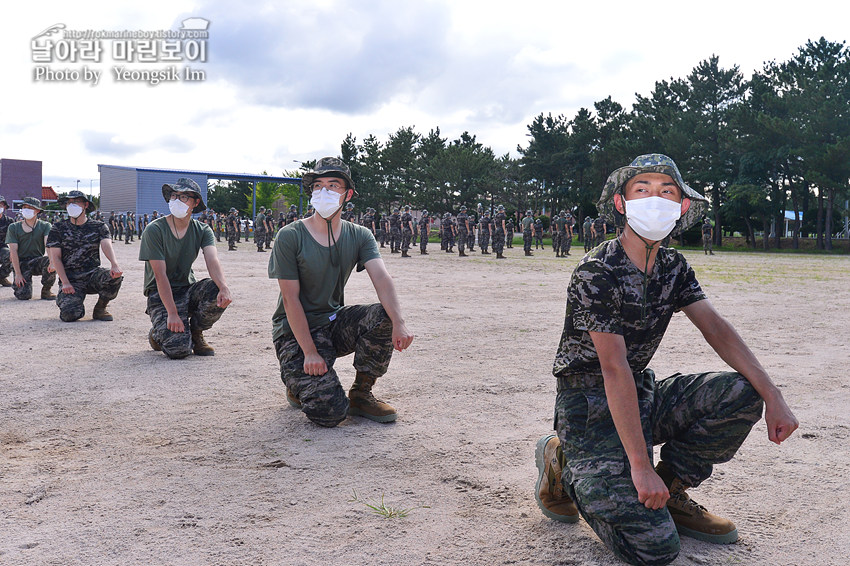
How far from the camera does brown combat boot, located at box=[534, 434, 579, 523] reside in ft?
9.48

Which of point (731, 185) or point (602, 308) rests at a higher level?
point (731, 185)

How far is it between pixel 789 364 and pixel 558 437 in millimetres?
4172

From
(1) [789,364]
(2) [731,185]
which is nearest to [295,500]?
(1) [789,364]

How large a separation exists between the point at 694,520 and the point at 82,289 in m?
8.37

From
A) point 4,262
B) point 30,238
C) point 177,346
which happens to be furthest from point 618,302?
point 4,262

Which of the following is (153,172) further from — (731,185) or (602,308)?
(602,308)

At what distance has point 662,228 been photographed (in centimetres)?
268

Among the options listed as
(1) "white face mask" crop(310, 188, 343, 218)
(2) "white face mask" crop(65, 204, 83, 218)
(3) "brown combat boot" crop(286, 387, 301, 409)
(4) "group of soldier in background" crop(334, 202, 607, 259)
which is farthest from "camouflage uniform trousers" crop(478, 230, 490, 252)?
(1) "white face mask" crop(310, 188, 343, 218)

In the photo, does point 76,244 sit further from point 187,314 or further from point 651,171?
point 651,171

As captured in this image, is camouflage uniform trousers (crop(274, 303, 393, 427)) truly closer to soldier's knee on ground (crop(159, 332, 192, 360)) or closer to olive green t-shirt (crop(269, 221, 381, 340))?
olive green t-shirt (crop(269, 221, 381, 340))

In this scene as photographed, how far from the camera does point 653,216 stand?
267 cm

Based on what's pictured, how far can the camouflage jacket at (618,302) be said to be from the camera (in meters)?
2.59

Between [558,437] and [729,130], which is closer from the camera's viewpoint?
[558,437]

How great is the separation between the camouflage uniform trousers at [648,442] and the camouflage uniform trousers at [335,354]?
1.61m
